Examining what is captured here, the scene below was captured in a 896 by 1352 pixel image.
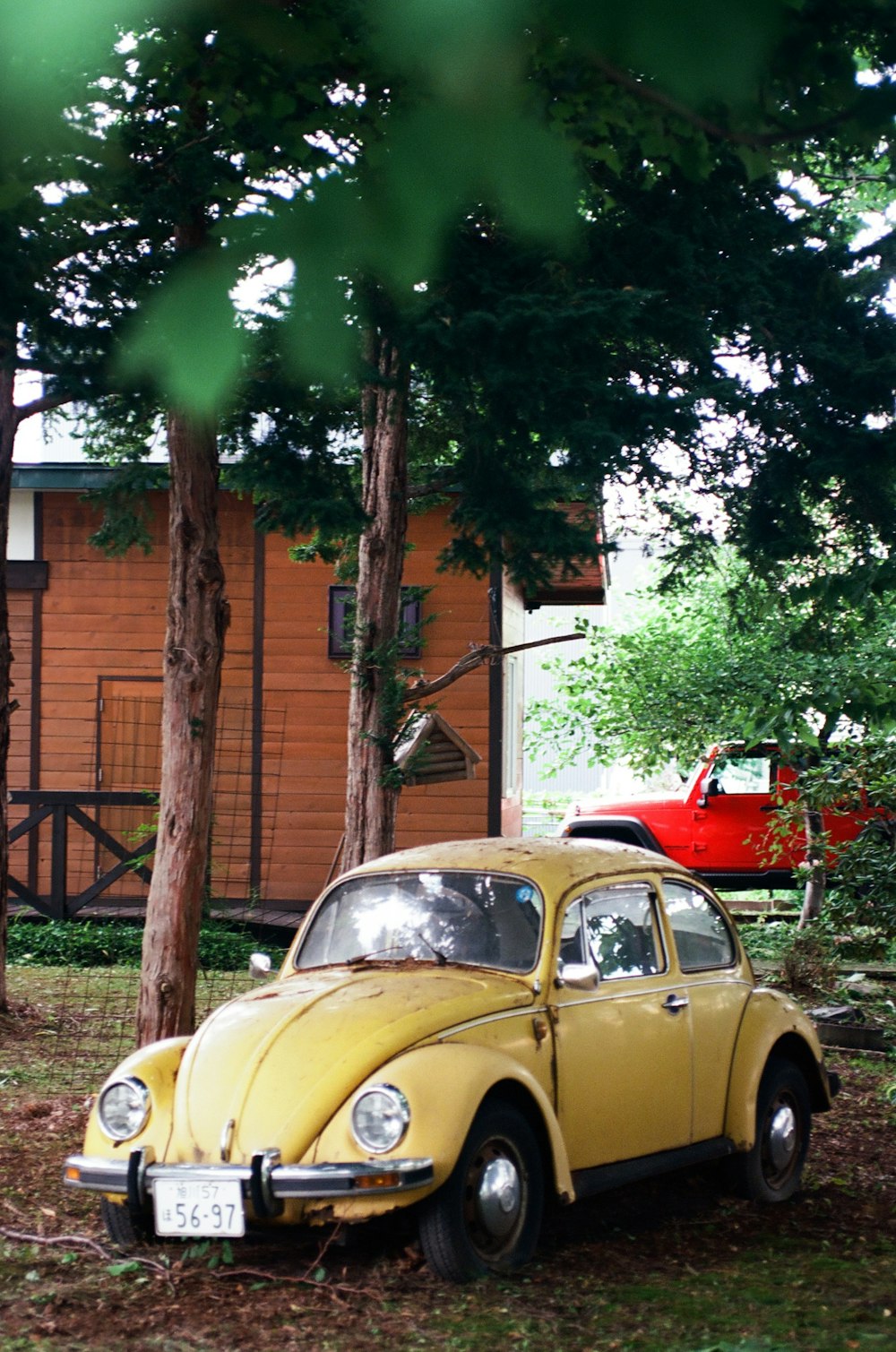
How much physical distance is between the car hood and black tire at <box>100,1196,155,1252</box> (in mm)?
457

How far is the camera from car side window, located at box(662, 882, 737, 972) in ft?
22.1

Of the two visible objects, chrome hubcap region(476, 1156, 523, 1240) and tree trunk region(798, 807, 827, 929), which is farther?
tree trunk region(798, 807, 827, 929)

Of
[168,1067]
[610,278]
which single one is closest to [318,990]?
[168,1067]

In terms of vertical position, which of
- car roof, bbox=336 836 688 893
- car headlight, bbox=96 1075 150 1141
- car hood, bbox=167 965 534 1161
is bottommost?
car headlight, bbox=96 1075 150 1141

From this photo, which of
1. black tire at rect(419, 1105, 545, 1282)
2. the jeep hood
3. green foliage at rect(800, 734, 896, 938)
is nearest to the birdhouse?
green foliage at rect(800, 734, 896, 938)

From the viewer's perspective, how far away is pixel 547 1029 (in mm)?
5758

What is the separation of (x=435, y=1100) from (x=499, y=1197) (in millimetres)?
523

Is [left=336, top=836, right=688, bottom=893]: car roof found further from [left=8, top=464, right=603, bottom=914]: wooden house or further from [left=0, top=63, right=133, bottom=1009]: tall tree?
[left=8, top=464, right=603, bottom=914]: wooden house

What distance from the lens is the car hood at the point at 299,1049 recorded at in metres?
5.11

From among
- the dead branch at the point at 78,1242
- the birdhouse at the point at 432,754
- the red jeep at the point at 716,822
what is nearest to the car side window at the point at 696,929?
the dead branch at the point at 78,1242

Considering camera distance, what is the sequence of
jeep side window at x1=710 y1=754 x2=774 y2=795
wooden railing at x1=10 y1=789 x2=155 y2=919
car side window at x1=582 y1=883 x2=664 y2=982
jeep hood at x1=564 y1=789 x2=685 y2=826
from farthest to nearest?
jeep hood at x1=564 y1=789 x2=685 y2=826 → jeep side window at x1=710 y1=754 x2=774 y2=795 → wooden railing at x1=10 y1=789 x2=155 y2=919 → car side window at x1=582 y1=883 x2=664 y2=982

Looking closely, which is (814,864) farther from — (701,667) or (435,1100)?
(435,1100)

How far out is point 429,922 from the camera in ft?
20.6

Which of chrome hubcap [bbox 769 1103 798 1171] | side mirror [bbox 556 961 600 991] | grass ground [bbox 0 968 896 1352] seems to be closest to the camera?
grass ground [bbox 0 968 896 1352]
